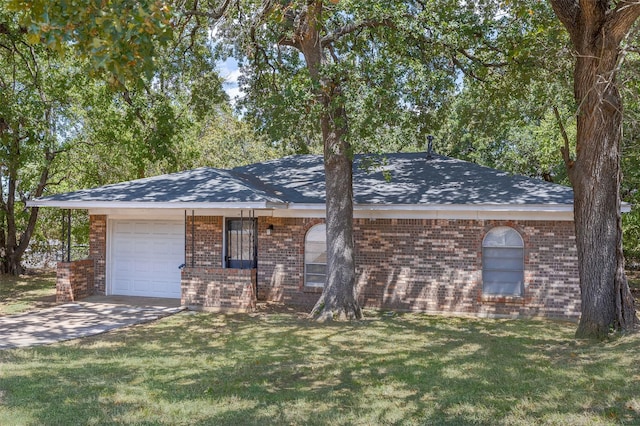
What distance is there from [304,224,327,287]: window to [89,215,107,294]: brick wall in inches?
219

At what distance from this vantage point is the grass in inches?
540

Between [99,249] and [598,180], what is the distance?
489 inches

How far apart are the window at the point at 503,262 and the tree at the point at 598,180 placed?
4.01 m

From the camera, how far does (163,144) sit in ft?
60.6

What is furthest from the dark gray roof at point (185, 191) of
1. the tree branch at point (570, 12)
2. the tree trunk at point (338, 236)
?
the tree branch at point (570, 12)

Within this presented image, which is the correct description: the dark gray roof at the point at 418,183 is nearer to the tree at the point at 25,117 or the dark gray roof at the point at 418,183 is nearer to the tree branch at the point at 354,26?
the tree branch at the point at 354,26

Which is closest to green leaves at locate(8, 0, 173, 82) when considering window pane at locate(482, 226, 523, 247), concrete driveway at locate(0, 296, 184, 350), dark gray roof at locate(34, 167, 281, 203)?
concrete driveway at locate(0, 296, 184, 350)

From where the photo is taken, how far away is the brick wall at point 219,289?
13.2 meters

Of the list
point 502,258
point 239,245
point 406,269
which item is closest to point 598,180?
point 502,258

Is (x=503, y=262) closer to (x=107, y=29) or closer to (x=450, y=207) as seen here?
(x=450, y=207)

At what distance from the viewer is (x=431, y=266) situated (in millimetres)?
13562

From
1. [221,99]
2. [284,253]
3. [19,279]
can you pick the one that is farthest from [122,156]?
[284,253]

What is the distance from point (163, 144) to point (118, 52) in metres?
13.7

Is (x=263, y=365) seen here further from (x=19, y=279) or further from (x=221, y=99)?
(x=19, y=279)
